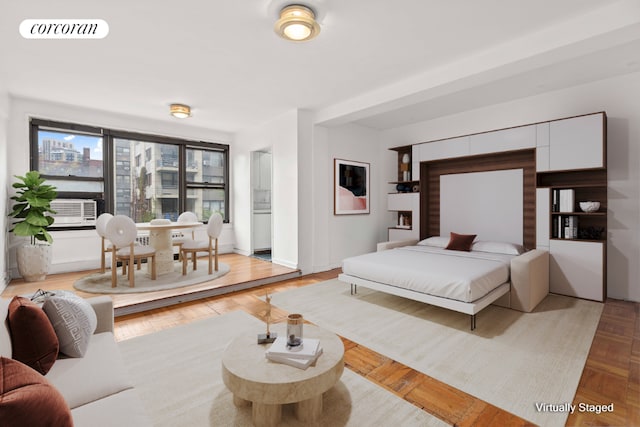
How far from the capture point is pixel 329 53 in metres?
3.17

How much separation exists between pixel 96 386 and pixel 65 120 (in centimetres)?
501

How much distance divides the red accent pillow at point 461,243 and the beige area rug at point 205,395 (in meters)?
2.96

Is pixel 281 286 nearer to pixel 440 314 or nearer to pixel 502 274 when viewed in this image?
pixel 440 314

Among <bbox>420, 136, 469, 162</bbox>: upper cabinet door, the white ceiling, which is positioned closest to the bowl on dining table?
the white ceiling

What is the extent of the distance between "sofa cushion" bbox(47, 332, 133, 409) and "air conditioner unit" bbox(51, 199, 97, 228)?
13.8ft

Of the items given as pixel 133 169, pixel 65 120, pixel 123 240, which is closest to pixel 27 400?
pixel 123 240

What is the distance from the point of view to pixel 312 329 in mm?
2182

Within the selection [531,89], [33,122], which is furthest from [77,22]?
[531,89]

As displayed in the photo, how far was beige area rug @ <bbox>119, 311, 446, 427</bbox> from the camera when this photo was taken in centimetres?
175

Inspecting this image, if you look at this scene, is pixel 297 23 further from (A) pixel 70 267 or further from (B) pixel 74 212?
(A) pixel 70 267

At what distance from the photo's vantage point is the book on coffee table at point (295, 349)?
68.5 inches

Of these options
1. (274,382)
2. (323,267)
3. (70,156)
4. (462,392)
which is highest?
(70,156)

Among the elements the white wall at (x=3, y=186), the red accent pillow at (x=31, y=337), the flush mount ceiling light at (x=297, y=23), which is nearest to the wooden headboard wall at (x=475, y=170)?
the flush mount ceiling light at (x=297, y=23)

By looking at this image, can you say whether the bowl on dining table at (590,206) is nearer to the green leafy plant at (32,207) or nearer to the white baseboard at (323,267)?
the white baseboard at (323,267)
